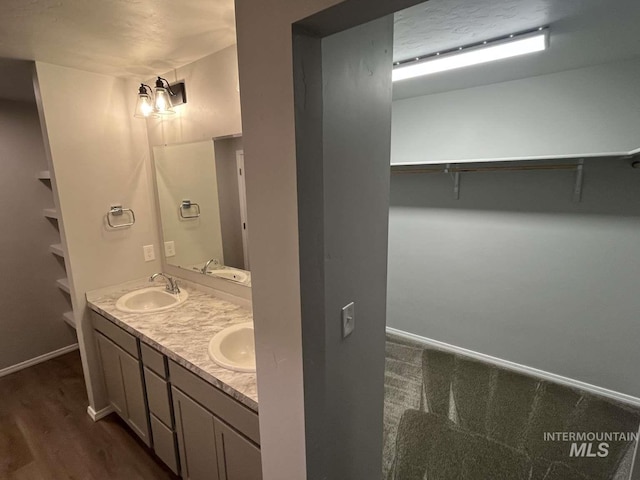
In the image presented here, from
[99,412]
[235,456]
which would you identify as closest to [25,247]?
[99,412]

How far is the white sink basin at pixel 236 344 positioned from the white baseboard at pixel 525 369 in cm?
208

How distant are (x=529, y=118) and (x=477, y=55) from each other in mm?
875

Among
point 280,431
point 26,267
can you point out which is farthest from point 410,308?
point 26,267

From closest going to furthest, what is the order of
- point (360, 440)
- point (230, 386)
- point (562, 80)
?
point (230, 386), point (360, 440), point (562, 80)

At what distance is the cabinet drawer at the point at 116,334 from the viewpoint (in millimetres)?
1821

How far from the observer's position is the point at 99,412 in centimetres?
229

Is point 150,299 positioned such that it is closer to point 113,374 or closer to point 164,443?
point 113,374

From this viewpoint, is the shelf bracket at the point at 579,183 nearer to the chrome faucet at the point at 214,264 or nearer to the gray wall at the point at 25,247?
the chrome faucet at the point at 214,264

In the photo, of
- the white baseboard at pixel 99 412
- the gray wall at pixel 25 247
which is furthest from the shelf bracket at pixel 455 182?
the gray wall at pixel 25 247

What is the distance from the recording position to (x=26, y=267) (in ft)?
9.42

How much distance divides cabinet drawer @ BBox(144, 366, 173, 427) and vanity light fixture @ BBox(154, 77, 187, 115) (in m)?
1.59

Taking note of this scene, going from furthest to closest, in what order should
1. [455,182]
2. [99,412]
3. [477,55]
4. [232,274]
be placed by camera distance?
[455,182] → [99,412] → [232,274] → [477,55]

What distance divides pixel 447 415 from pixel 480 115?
2337 millimetres

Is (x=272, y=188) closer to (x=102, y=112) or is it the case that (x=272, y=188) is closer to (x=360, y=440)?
(x=360, y=440)
